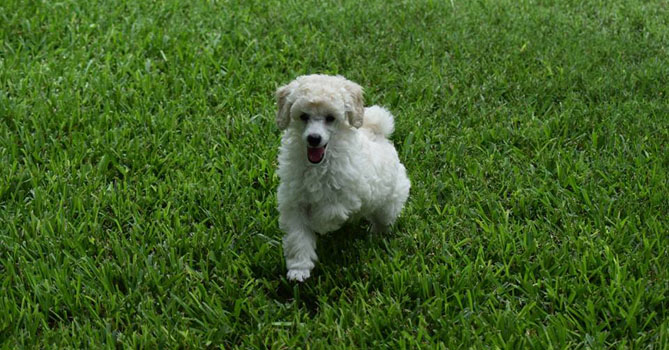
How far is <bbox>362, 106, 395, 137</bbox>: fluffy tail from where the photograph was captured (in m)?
4.69

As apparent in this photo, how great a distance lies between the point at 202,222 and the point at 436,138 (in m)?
2.03

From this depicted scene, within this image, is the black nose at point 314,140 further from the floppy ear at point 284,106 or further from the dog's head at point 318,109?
the floppy ear at point 284,106

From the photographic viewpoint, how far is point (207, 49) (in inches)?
282

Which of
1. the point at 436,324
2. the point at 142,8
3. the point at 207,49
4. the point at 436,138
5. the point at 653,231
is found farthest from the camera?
the point at 142,8

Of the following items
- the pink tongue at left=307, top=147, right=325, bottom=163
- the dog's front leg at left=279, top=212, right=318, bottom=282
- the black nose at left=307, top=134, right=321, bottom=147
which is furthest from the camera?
the dog's front leg at left=279, top=212, right=318, bottom=282

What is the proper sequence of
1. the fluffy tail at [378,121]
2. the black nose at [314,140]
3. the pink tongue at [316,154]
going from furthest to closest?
1. the fluffy tail at [378,121]
2. the pink tongue at [316,154]
3. the black nose at [314,140]

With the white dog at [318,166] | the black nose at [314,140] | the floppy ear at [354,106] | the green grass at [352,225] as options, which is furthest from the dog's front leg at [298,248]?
the floppy ear at [354,106]

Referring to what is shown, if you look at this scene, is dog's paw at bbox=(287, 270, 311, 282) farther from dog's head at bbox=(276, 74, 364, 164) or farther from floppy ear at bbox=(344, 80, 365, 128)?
floppy ear at bbox=(344, 80, 365, 128)

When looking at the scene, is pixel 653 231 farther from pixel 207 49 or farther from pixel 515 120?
pixel 207 49

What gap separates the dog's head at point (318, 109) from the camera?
3.84 metres

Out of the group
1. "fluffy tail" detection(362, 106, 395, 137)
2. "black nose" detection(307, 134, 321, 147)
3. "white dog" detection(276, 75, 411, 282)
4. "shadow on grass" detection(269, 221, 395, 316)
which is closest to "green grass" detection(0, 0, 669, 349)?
"shadow on grass" detection(269, 221, 395, 316)

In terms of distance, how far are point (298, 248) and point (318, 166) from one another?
0.44 metres

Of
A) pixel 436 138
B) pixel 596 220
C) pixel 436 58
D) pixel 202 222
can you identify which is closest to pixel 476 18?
pixel 436 58

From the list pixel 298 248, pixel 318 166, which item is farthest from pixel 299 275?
pixel 318 166
